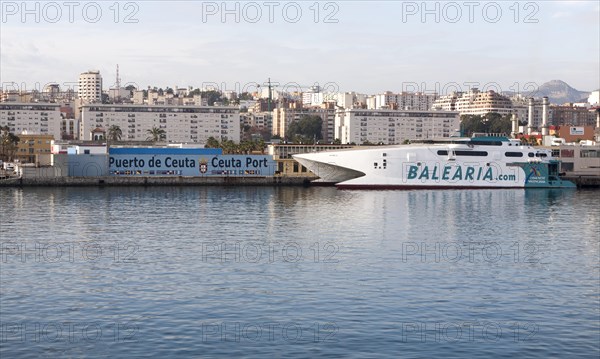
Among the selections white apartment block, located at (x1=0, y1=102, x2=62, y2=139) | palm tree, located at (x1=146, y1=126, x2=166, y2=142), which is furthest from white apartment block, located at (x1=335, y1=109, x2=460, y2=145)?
white apartment block, located at (x1=0, y1=102, x2=62, y2=139)

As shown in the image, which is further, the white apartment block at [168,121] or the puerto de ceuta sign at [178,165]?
the white apartment block at [168,121]

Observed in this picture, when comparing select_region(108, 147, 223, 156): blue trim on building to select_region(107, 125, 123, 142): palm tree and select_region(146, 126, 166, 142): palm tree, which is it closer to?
select_region(146, 126, 166, 142): palm tree

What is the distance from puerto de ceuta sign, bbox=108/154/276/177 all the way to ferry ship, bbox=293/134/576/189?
810 centimetres

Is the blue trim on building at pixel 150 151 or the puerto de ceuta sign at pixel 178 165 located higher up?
the blue trim on building at pixel 150 151

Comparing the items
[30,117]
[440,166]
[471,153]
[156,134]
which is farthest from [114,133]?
[471,153]

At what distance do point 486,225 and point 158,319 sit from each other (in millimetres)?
A: 29964

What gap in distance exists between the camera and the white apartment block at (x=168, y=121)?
16175 centimetres

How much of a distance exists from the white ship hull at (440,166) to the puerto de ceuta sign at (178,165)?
8.59 metres

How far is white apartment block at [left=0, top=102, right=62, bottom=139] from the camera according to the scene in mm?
151250

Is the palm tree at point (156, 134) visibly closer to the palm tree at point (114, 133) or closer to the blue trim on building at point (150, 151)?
the palm tree at point (114, 133)

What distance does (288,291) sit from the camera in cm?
2808

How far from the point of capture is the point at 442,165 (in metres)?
84.0

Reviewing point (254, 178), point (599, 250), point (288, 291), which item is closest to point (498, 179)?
point (254, 178)

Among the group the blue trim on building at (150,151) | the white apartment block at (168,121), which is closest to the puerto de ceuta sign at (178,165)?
the blue trim on building at (150,151)
